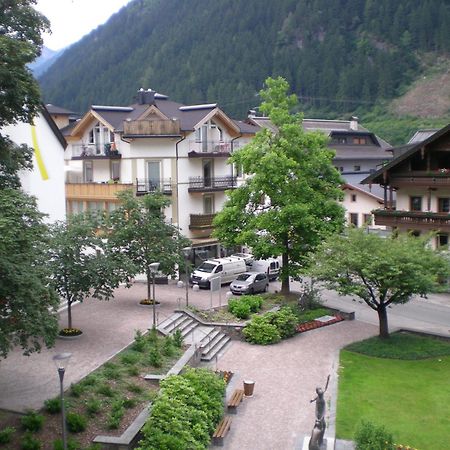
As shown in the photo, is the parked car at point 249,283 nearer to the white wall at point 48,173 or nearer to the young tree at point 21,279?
the white wall at point 48,173

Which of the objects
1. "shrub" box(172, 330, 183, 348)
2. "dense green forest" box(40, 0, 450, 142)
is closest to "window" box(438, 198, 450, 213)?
"shrub" box(172, 330, 183, 348)

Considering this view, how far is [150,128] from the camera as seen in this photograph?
38750 mm

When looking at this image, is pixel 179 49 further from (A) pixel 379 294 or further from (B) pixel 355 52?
(A) pixel 379 294

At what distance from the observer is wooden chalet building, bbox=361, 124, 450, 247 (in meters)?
34.4

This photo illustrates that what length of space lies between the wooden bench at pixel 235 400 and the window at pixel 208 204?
75.6 feet

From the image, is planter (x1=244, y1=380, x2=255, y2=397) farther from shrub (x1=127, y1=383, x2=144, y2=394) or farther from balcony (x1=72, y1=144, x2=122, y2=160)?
balcony (x1=72, y1=144, x2=122, y2=160)

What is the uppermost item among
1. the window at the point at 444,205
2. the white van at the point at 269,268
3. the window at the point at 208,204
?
the window at the point at 208,204

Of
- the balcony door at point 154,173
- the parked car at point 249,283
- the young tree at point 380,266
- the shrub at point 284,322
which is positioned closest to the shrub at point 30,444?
the shrub at point 284,322

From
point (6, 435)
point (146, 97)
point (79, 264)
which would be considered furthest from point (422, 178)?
point (6, 435)

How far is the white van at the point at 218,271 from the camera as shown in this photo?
3550cm

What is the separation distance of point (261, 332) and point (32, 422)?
12648 millimetres

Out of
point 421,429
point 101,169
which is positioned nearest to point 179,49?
point 101,169

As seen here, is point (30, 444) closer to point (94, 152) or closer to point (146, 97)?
point (94, 152)

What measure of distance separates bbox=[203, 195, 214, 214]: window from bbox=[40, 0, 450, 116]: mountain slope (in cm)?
7445
